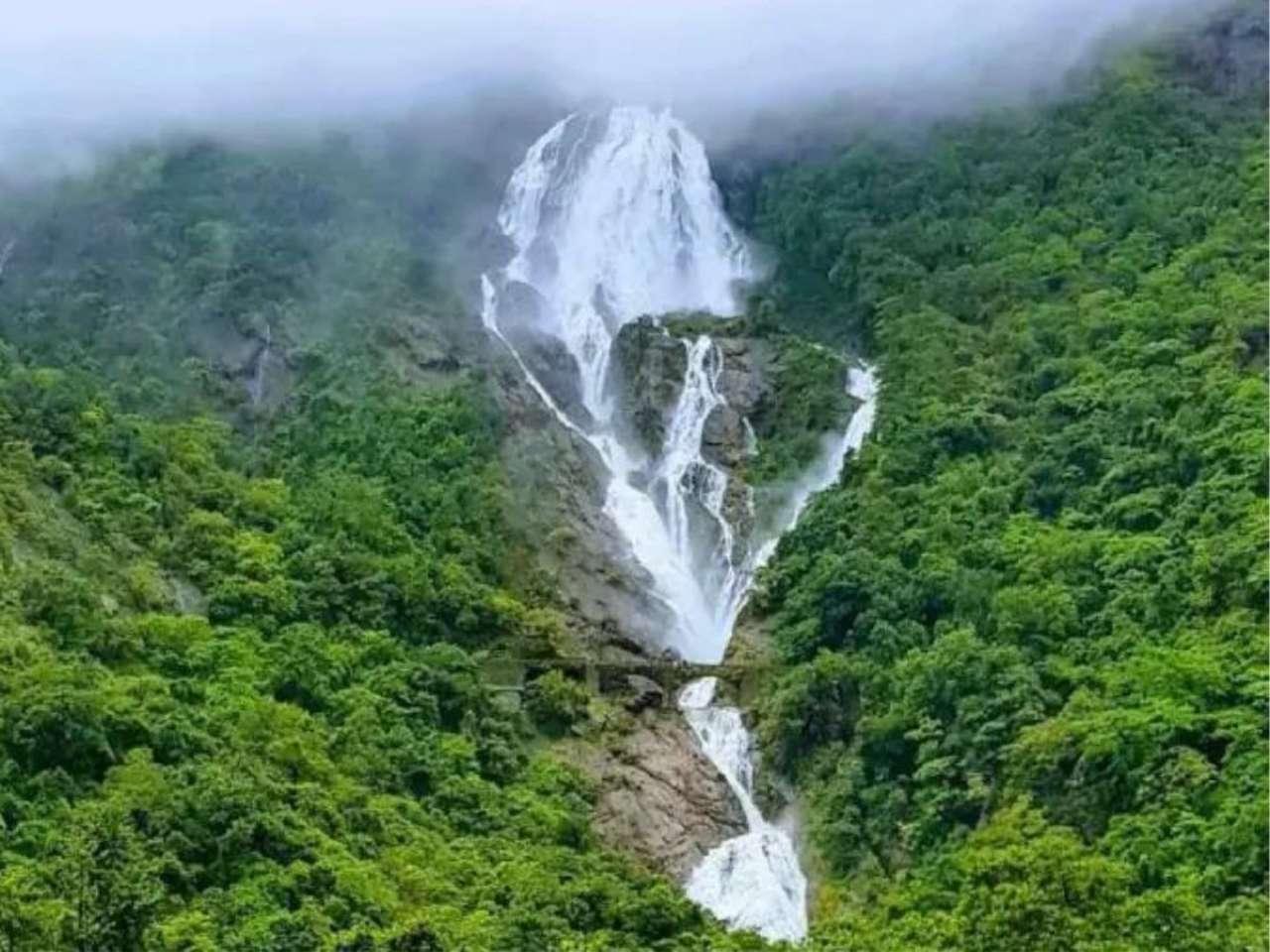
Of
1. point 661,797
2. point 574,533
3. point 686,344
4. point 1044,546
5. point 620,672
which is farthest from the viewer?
point 686,344

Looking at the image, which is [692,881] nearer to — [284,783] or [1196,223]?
[284,783]

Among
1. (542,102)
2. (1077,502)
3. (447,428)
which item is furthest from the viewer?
(542,102)

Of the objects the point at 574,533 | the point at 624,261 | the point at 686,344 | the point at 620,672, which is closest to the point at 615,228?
the point at 624,261

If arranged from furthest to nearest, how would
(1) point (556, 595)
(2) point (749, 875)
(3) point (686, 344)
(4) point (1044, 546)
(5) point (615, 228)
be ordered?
(5) point (615, 228), (3) point (686, 344), (1) point (556, 595), (4) point (1044, 546), (2) point (749, 875)

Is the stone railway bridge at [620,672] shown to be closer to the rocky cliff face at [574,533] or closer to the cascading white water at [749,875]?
the rocky cliff face at [574,533]

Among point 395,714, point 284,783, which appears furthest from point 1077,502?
point 284,783

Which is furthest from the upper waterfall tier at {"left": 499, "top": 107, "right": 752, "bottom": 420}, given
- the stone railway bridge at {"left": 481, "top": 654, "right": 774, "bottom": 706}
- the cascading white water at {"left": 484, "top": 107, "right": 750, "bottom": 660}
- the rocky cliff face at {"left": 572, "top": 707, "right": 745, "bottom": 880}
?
the rocky cliff face at {"left": 572, "top": 707, "right": 745, "bottom": 880}

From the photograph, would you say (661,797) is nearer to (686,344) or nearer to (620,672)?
(620,672)
